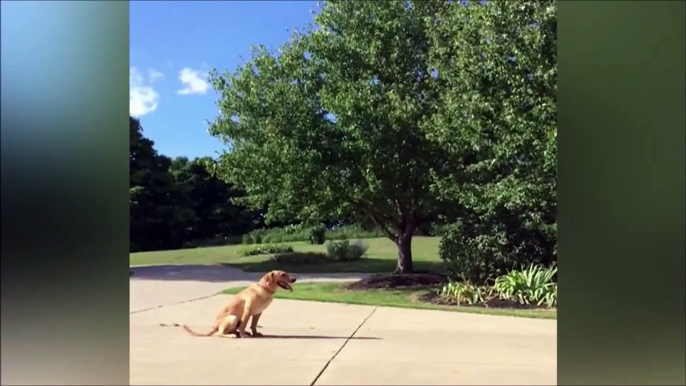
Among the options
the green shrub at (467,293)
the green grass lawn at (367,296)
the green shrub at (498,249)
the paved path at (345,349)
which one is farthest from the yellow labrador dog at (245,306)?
the green shrub at (498,249)

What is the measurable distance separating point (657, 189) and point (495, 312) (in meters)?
4.67

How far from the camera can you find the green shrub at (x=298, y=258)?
10.2m

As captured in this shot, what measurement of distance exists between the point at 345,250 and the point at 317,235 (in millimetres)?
623

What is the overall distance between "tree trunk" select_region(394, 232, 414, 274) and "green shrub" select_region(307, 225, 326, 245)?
1.21m

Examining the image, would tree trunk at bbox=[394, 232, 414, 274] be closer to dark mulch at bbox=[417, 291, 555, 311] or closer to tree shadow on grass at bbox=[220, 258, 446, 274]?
tree shadow on grass at bbox=[220, 258, 446, 274]

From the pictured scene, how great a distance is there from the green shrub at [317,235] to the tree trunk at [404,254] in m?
1.21

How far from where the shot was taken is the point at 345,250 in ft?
34.3

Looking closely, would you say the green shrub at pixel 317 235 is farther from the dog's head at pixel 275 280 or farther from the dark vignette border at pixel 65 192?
the dark vignette border at pixel 65 192

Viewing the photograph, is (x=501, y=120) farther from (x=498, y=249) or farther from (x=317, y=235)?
(x=317, y=235)

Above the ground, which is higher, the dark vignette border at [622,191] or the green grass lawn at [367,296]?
the dark vignette border at [622,191]

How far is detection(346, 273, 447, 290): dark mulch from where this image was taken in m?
9.31

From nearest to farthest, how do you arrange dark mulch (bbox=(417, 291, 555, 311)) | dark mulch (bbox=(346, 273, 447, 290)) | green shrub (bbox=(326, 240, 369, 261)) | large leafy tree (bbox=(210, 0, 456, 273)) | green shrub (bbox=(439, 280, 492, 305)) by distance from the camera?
dark mulch (bbox=(417, 291, 555, 311)), green shrub (bbox=(439, 280, 492, 305)), large leafy tree (bbox=(210, 0, 456, 273)), dark mulch (bbox=(346, 273, 447, 290)), green shrub (bbox=(326, 240, 369, 261))

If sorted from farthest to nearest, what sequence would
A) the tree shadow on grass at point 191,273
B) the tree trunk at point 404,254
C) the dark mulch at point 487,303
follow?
the tree shadow on grass at point 191,273, the tree trunk at point 404,254, the dark mulch at point 487,303

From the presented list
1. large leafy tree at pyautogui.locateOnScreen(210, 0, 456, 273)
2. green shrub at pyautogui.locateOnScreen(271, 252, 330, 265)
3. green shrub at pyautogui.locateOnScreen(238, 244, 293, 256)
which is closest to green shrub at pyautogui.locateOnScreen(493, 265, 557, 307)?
large leafy tree at pyautogui.locateOnScreen(210, 0, 456, 273)
